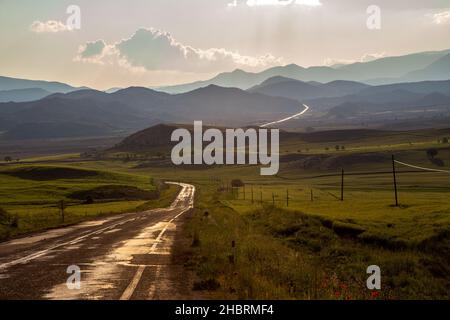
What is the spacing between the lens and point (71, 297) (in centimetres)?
1466

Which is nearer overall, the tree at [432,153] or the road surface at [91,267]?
the road surface at [91,267]

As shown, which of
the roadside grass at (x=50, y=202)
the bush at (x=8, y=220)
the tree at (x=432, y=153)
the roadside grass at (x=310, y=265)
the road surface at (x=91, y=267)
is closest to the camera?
the road surface at (x=91, y=267)

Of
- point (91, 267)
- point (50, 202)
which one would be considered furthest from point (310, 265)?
point (50, 202)

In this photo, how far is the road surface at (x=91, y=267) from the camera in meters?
15.4

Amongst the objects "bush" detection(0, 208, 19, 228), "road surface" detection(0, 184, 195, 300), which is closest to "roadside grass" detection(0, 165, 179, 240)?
"bush" detection(0, 208, 19, 228)

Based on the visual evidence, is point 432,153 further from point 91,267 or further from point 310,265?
point 91,267

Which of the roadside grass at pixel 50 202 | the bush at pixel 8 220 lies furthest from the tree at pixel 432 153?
the bush at pixel 8 220

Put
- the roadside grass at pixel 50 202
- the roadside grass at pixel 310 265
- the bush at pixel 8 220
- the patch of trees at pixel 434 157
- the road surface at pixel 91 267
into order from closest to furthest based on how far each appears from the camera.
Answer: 1. the road surface at pixel 91 267
2. the roadside grass at pixel 310 265
3. the bush at pixel 8 220
4. the roadside grass at pixel 50 202
5. the patch of trees at pixel 434 157

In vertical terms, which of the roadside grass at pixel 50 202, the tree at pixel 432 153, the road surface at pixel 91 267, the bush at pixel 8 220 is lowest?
the roadside grass at pixel 50 202

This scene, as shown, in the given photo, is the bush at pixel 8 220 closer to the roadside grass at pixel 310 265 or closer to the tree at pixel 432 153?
the roadside grass at pixel 310 265

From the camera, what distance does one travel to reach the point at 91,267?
20172 millimetres

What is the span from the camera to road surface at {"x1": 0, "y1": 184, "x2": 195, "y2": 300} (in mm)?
15367
